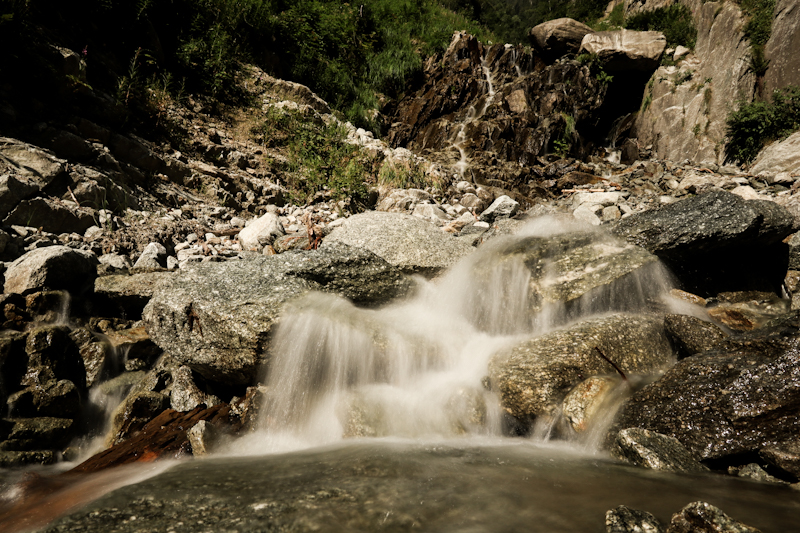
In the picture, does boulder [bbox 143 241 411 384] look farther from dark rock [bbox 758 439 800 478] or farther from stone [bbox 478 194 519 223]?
stone [bbox 478 194 519 223]

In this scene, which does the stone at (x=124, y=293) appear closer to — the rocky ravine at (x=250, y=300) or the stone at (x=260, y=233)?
the rocky ravine at (x=250, y=300)

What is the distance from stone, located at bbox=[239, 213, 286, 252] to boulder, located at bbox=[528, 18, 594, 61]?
15055 millimetres

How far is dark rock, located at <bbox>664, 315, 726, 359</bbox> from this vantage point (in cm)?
382

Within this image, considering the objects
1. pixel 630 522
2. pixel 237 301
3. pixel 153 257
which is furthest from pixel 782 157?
pixel 153 257

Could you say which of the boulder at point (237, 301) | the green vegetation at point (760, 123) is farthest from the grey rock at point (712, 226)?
the green vegetation at point (760, 123)

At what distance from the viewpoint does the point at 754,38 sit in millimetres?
12180

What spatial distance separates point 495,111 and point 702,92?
6.73 meters

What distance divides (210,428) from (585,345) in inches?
141

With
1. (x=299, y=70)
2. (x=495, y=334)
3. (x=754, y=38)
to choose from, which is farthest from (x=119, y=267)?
(x=754, y=38)

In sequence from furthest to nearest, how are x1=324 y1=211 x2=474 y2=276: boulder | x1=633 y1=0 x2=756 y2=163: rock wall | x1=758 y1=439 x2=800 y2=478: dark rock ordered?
x1=633 y1=0 x2=756 y2=163: rock wall < x1=324 y1=211 x2=474 y2=276: boulder < x1=758 y1=439 x2=800 y2=478: dark rock

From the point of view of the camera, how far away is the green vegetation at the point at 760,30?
39.1 feet

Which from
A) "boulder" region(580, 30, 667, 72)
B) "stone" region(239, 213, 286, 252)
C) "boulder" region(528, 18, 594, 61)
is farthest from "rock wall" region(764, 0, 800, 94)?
"stone" region(239, 213, 286, 252)

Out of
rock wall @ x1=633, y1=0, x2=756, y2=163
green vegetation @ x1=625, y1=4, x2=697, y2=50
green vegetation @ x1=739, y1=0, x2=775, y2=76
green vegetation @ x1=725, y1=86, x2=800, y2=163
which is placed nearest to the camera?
green vegetation @ x1=725, y1=86, x2=800, y2=163

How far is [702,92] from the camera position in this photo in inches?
520
